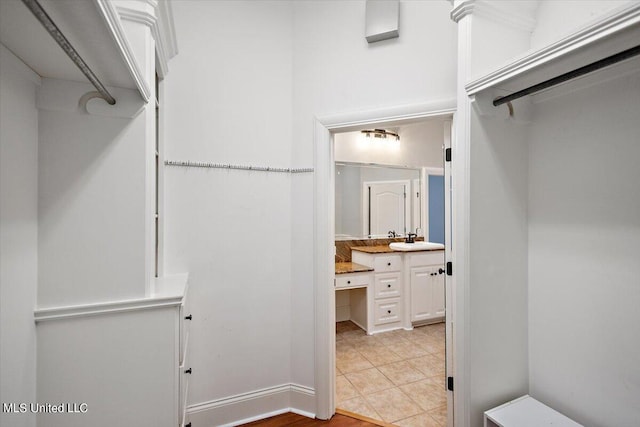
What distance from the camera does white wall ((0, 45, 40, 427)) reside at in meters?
0.87

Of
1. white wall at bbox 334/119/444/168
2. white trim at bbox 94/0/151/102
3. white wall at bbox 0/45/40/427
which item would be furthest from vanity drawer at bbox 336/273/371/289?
white trim at bbox 94/0/151/102

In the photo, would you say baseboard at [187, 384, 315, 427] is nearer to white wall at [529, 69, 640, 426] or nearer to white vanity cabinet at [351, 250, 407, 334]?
white wall at [529, 69, 640, 426]

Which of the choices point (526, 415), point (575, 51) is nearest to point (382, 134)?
point (575, 51)

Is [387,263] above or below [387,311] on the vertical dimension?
above

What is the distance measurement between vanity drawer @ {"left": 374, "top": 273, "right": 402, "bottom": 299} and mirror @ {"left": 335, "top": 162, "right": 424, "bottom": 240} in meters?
0.60

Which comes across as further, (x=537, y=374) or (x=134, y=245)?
(x=537, y=374)

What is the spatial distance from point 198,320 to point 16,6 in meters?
1.73

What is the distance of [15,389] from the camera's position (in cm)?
92

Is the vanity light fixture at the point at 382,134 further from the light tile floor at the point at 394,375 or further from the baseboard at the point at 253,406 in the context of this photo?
the baseboard at the point at 253,406

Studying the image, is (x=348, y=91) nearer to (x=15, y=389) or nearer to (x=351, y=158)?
(x=351, y=158)

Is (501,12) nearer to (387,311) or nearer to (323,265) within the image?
(323,265)

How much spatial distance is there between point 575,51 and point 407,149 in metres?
3.11

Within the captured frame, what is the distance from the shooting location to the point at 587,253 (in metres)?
1.25

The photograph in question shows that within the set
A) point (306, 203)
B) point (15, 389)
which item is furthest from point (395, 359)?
point (15, 389)
